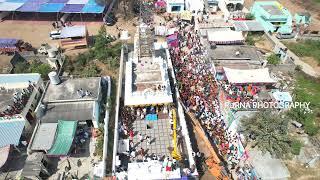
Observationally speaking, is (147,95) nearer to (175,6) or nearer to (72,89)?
(72,89)

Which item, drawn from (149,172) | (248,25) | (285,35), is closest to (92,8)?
(248,25)

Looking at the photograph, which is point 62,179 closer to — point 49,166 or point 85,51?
point 49,166

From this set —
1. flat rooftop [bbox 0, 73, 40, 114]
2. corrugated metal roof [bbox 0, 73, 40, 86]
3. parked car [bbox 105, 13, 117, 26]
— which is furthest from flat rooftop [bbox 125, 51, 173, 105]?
parked car [bbox 105, 13, 117, 26]

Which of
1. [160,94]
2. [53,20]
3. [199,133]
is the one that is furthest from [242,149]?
[53,20]

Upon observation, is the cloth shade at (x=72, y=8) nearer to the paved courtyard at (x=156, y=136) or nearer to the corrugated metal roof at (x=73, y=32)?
the corrugated metal roof at (x=73, y=32)

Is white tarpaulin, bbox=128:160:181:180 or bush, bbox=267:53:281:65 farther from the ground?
bush, bbox=267:53:281:65

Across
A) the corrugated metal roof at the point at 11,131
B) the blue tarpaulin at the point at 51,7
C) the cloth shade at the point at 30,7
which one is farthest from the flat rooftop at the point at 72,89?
the cloth shade at the point at 30,7

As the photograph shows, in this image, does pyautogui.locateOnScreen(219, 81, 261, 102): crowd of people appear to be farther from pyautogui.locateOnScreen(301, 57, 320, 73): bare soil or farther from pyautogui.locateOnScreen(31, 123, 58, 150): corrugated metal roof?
pyautogui.locateOnScreen(31, 123, 58, 150): corrugated metal roof
